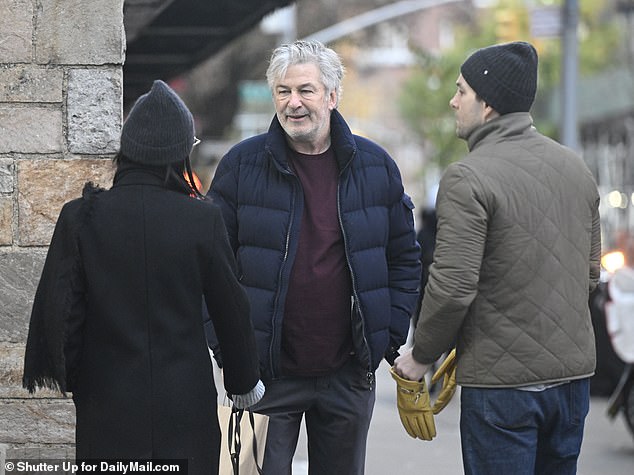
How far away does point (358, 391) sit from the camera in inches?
186

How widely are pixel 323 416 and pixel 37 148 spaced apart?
155 cm

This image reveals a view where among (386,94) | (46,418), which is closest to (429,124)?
(386,94)

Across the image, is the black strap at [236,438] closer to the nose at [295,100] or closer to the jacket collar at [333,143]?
the jacket collar at [333,143]

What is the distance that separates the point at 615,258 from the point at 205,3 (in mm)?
4673

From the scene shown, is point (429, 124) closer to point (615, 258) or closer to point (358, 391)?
point (615, 258)

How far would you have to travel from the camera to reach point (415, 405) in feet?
14.8

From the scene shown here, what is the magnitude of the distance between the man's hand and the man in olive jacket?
0.18 ft

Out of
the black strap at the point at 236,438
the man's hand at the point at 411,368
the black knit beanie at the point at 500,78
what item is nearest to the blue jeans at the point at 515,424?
the man's hand at the point at 411,368

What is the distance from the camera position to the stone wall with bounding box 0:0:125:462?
17.3 ft

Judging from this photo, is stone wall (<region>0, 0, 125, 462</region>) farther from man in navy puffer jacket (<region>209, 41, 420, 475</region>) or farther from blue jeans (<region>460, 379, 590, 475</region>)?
blue jeans (<region>460, 379, 590, 475</region>)

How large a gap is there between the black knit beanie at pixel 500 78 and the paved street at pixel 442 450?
395 centimetres

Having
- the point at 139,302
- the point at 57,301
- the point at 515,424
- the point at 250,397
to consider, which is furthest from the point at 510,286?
the point at 57,301

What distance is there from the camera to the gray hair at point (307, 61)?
4.68 meters

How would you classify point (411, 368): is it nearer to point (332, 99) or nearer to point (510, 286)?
point (510, 286)
